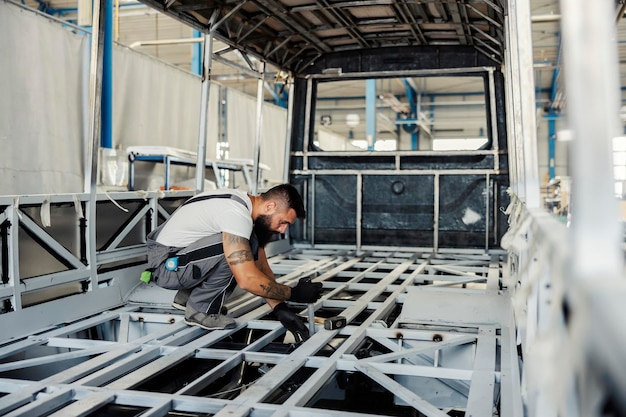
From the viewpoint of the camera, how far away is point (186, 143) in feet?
37.4

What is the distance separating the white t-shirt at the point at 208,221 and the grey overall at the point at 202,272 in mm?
48

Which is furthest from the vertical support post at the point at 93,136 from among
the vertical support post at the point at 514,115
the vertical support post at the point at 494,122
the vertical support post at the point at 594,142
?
the vertical support post at the point at 494,122

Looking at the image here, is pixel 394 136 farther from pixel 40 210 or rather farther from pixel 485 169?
pixel 40 210

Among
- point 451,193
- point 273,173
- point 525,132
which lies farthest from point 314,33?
point 273,173

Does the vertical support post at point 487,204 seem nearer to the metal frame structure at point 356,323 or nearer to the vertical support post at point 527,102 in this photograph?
the metal frame structure at point 356,323

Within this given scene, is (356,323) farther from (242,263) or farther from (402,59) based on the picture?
(402,59)

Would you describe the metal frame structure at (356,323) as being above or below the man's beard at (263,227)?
below

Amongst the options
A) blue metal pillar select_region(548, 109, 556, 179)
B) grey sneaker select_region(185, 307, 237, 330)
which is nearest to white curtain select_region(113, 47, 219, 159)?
grey sneaker select_region(185, 307, 237, 330)

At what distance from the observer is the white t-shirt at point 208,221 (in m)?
3.71

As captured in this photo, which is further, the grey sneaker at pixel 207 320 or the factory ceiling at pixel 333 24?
the factory ceiling at pixel 333 24

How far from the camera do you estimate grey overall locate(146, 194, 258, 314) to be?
12.9 feet

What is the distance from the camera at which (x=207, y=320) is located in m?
3.91

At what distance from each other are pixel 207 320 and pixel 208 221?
60 cm

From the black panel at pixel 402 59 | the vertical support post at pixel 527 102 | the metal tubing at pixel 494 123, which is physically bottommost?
the vertical support post at pixel 527 102
